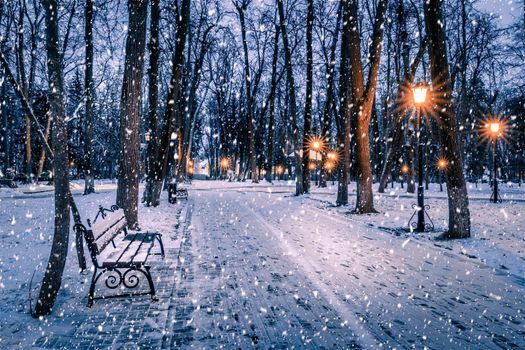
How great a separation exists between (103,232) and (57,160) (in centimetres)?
150

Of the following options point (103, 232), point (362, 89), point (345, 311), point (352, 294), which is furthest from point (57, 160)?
point (362, 89)

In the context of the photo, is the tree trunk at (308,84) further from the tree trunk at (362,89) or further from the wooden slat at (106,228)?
the wooden slat at (106,228)

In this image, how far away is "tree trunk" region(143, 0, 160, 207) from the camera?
13.4 metres

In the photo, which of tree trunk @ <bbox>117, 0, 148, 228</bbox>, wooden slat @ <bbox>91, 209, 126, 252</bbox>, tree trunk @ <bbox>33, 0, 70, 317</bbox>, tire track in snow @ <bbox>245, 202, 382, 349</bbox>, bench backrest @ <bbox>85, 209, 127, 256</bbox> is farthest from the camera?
tree trunk @ <bbox>117, 0, 148, 228</bbox>

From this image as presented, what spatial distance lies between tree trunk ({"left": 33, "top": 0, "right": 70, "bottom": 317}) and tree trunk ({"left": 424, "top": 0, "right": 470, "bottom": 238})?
7645mm

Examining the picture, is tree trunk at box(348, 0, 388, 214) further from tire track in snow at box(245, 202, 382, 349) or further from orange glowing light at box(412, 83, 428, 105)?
tire track in snow at box(245, 202, 382, 349)

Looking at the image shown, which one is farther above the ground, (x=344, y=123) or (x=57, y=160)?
(x=344, y=123)

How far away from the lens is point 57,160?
4.56m

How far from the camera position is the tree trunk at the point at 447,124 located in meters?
8.45

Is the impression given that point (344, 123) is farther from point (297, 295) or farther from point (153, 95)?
point (297, 295)

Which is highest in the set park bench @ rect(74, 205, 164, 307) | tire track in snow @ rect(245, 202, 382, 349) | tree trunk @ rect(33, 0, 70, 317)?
tree trunk @ rect(33, 0, 70, 317)

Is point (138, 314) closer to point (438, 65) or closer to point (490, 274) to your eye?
point (490, 274)

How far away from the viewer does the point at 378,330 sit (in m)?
3.99

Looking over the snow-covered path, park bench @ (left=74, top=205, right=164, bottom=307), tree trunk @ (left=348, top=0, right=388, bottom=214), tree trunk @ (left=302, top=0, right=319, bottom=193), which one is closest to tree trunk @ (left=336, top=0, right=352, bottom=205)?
tree trunk @ (left=348, top=0, right=388, bottom=214)
